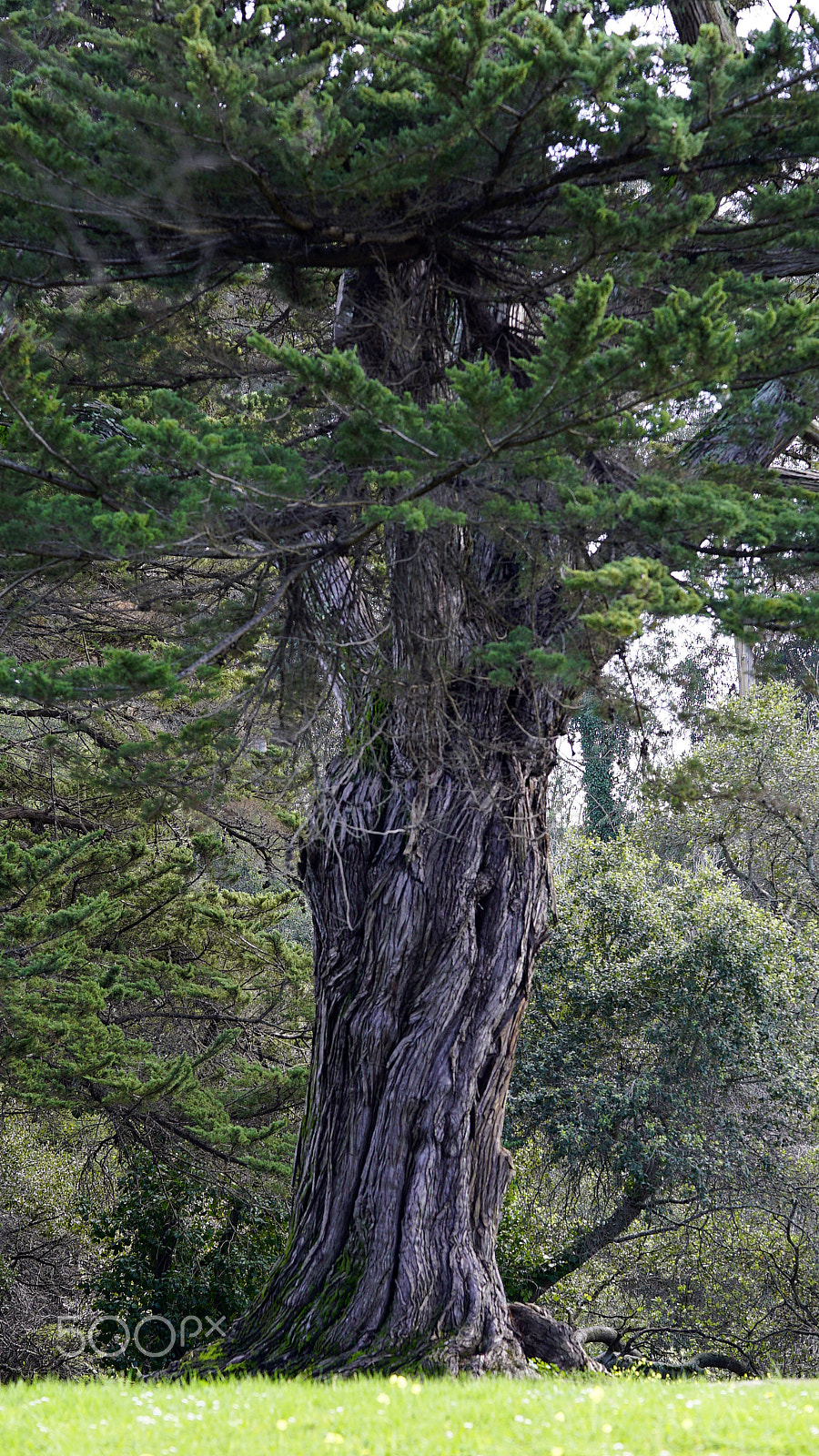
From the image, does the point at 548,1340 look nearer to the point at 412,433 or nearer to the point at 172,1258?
the point at 412,433

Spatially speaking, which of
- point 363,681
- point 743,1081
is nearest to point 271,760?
point 363,681

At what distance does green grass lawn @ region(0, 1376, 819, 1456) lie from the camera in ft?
10.8

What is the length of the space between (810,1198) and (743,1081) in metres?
1.26

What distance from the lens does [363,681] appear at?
579 centimetres

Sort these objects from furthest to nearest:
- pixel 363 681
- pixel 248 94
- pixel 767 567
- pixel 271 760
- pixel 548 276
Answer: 1. pixel 271 760
2. pixel 363 681
3. pixel 548 276
4. pixel 767 567
5. pixel 248 94

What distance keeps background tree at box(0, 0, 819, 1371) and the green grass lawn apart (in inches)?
43.0

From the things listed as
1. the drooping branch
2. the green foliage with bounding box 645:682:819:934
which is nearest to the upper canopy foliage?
the drooping branch

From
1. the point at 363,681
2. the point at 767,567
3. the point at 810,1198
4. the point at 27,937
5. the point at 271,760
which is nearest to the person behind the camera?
the point at 767,567

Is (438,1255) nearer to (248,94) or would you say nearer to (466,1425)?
(466,1425)

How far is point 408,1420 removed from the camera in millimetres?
3594

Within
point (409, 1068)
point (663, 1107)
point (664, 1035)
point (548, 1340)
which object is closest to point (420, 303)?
point (409, 1068)

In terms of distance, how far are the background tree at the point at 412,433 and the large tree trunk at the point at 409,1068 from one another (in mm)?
22

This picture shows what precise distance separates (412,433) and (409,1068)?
3524mm

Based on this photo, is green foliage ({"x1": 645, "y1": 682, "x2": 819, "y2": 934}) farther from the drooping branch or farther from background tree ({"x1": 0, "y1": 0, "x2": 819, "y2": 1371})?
background tree ({"x1": 0, "y1": 0, "x2": 819, "y2": 1371})
